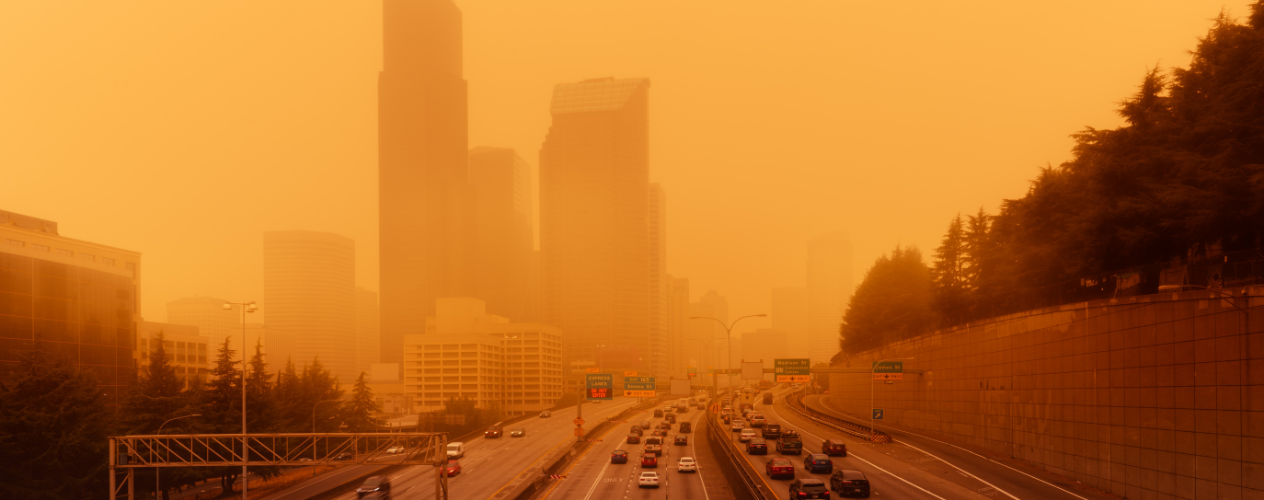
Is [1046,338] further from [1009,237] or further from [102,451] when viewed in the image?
[102,451]

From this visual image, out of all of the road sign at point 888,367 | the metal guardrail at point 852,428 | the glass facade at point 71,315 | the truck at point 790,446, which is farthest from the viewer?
the glass facade at point 71,315

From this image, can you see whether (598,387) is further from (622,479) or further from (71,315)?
(71,315)

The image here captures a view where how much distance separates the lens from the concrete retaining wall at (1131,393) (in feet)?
115

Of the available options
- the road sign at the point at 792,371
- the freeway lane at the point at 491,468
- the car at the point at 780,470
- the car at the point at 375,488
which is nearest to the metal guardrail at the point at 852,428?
the road sign at the point at 792,371

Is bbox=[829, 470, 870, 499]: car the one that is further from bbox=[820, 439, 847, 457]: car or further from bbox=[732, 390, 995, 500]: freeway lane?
bbox=[820, 439, 847, 457]: car

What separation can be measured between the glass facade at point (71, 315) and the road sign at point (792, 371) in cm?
6781

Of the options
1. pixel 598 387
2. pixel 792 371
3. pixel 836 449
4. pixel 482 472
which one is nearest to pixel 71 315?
pixel 482 472

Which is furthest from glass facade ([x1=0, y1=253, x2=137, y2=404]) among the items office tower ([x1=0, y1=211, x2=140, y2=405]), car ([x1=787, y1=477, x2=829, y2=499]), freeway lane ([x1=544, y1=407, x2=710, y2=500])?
car ([x1=787, y1=477, x2=829, y2=499])

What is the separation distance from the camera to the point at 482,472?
6906cm

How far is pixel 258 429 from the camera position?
73.2 meters

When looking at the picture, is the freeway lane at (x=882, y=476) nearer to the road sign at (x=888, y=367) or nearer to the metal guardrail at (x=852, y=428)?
the metal guardrail at (x=852, y=428)

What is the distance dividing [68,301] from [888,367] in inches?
3528

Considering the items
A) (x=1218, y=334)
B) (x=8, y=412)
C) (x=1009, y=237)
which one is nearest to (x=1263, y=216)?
(x=1218, y=334)

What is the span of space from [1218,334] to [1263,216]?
8948 millimetres
